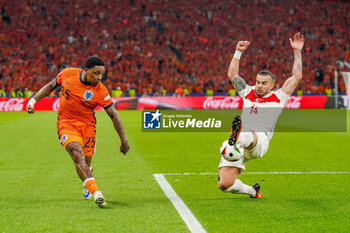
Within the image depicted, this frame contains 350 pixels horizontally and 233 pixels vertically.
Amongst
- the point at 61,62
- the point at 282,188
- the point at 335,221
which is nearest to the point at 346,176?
the point at 282,188

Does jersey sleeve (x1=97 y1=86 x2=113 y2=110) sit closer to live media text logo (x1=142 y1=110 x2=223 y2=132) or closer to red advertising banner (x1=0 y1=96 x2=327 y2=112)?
live media text logo (x1=142 y1=110 x2=223 y2=132)

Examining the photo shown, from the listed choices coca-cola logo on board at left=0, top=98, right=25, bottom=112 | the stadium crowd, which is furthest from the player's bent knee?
the stadium crowd

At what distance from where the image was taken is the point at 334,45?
141 ft

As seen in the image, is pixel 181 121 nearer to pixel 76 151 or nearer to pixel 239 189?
pixel 239 189

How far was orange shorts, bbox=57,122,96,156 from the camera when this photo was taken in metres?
6.34

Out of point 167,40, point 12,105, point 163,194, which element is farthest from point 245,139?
point 167,40

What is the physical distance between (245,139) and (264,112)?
67 centimetres

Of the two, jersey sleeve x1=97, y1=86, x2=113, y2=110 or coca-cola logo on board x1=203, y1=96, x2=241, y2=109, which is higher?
jersey sleeve x1=97, y1=86, x2=113, y2=110

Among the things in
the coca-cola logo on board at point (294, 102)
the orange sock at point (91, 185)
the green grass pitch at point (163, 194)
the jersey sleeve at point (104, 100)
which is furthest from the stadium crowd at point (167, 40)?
the orange sock at point (91, 185)

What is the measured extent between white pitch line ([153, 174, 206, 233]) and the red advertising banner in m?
23.6

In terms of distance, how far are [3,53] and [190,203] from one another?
33969 mm

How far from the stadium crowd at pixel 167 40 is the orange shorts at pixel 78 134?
2766 centimetres

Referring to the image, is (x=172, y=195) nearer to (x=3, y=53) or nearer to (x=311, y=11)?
(x=3, y=53)

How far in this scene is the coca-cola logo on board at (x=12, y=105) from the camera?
102ft
